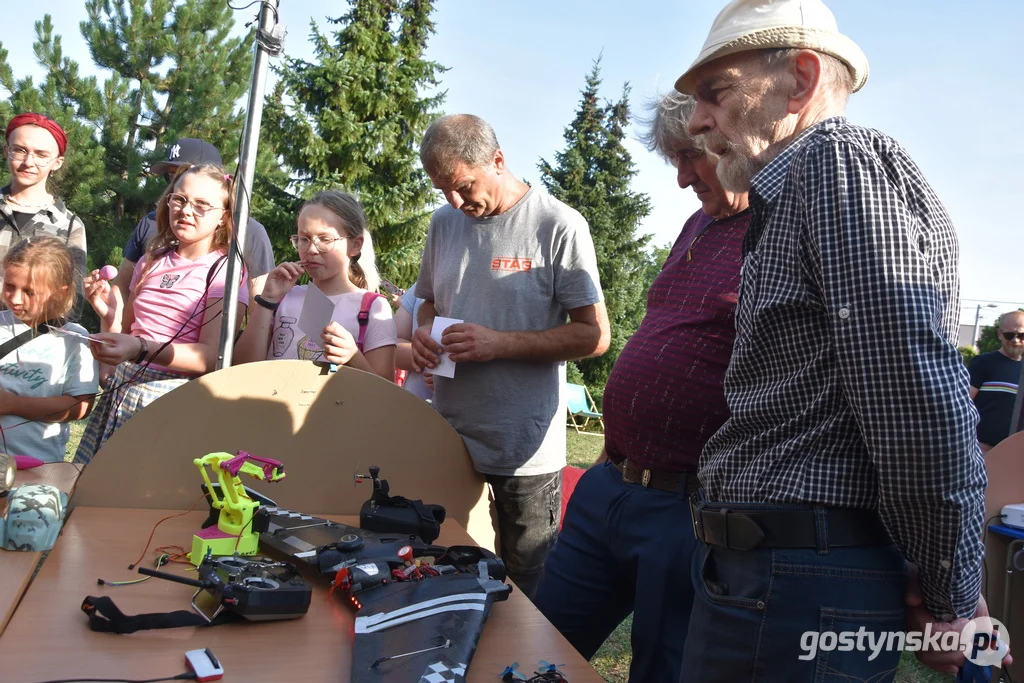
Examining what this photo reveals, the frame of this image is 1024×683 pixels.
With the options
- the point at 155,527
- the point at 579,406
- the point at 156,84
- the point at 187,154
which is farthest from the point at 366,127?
the point at 155,527

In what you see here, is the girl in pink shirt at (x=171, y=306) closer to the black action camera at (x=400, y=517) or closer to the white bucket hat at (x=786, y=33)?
the black action camera at (x=400, y=517)

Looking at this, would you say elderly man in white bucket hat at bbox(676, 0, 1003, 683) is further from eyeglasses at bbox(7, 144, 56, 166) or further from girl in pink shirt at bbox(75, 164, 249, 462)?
eyeglasses at bbox(7, 144, 56, 166)

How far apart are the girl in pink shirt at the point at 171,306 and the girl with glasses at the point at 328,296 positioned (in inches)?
5.3

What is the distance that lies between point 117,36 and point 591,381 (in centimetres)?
1006

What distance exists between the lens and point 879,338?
1.08m

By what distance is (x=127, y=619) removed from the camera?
1.26 m

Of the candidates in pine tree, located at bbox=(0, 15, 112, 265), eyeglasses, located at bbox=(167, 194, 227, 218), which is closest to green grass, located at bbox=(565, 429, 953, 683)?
eyeglasses, located at bbox=(167, 194, 227, 218)

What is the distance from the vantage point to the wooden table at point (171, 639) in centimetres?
117

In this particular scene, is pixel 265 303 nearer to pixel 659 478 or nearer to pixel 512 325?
pixel 512 325

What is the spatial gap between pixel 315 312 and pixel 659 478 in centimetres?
106

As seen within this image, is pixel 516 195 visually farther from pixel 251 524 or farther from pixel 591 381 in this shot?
pixel 591 381

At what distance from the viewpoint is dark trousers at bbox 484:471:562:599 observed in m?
2.46

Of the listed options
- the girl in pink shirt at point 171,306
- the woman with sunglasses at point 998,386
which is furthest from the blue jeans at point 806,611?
the woman with sunglasses at point 998,386

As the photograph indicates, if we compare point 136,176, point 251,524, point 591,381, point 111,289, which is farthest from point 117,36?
point 251,524
